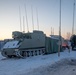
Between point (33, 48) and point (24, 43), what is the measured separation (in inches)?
70.7

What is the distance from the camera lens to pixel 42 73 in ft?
52.5

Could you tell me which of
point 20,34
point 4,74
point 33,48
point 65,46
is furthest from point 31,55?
point 65,46

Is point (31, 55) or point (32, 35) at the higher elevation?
point (32, 35)

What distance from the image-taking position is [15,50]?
2961cm

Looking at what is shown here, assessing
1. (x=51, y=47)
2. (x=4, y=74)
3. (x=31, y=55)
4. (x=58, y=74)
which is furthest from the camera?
(x=51, y=47)

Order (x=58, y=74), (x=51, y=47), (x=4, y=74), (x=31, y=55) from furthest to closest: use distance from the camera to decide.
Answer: (x=51, y=47) < (x=31, y=55) < (x=4, y=74) < (x=58, y=74)

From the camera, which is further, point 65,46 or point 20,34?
point 65,46

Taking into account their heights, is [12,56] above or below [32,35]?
below

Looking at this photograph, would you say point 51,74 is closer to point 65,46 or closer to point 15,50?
point 15,50

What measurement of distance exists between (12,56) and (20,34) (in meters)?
3.02

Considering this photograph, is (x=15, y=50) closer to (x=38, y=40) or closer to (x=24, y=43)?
(x=24, y=43)

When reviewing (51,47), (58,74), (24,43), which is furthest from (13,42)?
(58,74)

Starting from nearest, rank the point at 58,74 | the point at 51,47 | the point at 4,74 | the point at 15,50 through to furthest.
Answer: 1. the point at 58,74
2. the point at 4,74
3. the point at 15,50
4. the point at 51,47

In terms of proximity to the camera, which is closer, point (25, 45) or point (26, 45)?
point (25, 45)
